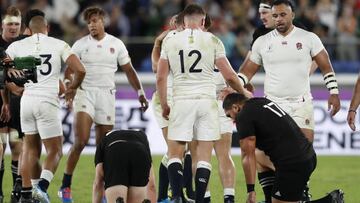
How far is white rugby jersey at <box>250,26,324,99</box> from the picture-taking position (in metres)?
12.6

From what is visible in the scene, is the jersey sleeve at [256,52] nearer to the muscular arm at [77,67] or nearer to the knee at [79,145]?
the muscular arm at [77,67]

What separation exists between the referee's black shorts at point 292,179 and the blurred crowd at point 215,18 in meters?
11.1

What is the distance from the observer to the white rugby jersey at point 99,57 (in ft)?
47.3

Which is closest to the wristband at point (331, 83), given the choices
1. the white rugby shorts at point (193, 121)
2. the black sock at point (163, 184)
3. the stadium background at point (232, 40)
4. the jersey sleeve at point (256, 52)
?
the jersey sleeve at point (256, 52)

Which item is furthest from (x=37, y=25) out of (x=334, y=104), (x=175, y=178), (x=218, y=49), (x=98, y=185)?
(x=334, y=104)

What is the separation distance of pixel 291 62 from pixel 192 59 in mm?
1234

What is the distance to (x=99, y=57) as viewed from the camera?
14.4 metres

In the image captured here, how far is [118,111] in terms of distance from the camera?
67.3 ft

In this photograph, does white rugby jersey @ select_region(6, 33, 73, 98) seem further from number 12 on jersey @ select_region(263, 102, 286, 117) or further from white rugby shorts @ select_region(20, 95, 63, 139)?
number 12 on jersey @ select_region(263, 102, 286, 117)

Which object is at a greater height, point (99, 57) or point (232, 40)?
point (232, 40)

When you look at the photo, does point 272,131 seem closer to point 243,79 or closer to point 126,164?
point 126,164

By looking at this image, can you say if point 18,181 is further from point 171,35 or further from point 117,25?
point 117,25

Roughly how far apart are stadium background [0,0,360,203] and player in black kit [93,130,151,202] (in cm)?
570

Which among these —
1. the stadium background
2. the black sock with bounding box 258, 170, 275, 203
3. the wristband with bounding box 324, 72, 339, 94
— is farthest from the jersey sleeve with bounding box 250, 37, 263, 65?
the stadium background
